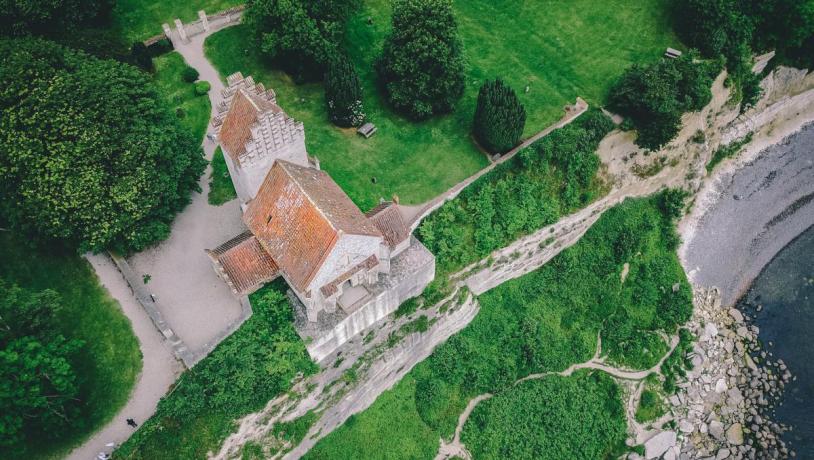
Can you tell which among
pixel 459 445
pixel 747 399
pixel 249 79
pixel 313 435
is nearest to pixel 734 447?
pixel 747 399


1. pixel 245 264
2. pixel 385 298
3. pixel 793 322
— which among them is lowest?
pixel 793 322

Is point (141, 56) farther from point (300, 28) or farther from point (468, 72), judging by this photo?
point (468, 72)

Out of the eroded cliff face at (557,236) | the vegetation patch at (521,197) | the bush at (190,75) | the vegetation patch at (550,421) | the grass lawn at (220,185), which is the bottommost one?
the vegetation patch at (550,421)

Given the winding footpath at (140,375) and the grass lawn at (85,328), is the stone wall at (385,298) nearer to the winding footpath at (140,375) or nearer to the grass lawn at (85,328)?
the winding footpath at (140,375)

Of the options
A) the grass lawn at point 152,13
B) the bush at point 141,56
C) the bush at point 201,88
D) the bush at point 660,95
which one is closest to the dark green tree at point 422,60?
the bush at point 201,88

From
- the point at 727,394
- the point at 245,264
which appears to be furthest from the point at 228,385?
the point at 727,394

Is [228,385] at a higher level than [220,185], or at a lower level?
lower

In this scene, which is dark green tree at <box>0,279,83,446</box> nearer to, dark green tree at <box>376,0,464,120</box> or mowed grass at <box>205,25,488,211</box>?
mowed grass at <box>205,25,488,211</box>
